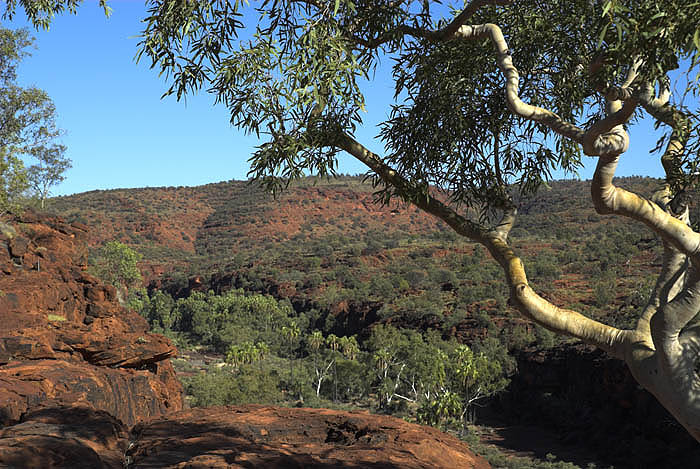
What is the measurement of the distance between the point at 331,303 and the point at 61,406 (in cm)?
4873

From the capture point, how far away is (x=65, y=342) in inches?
502

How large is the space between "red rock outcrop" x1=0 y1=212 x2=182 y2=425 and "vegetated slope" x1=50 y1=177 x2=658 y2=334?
5.04 metres

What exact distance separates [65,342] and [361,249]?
205 feet

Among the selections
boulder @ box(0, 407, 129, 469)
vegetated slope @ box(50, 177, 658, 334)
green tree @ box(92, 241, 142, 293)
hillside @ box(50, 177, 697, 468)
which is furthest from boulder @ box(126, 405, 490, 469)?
green tree @ box(92, 241, 142, 293)

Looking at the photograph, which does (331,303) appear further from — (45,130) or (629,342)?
(629,342)

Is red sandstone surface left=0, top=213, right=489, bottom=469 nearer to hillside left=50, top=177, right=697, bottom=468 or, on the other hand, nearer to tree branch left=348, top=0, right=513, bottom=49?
hillside left=50, top=177, right=697, bottom=468

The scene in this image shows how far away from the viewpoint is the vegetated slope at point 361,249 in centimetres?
4503

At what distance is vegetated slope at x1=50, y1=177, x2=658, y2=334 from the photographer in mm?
45031

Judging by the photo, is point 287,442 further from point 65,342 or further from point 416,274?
point 416,274

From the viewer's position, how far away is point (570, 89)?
6059 mm

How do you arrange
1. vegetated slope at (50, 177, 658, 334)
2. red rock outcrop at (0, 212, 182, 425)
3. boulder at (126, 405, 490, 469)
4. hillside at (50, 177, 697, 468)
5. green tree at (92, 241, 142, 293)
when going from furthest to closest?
green tree at (92, 241, 142, 293) < vegetated slope at (50, 177, 658, 334) < hillside at (50, 177, 697, 468) < red rock outcrop at (0, 212, 182, 425) < boulder at (126, 405, 490, 469)

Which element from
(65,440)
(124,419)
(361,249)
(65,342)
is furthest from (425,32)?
(361,249)

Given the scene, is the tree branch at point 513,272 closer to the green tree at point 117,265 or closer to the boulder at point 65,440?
the boulder at point 65,440

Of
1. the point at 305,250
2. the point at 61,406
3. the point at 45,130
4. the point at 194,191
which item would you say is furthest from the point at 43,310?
the point at 194,191
